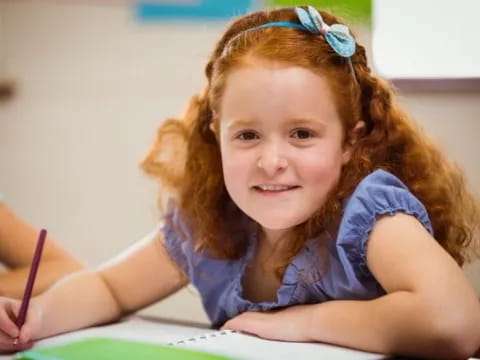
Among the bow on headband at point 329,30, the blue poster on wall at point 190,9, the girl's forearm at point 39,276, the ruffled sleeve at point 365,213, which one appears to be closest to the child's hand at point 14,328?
the girl's forearm at point 39,276

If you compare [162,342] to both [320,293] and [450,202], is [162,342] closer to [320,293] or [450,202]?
[320,293]

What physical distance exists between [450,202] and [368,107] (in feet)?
0.52

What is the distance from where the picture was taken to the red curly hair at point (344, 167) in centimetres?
107

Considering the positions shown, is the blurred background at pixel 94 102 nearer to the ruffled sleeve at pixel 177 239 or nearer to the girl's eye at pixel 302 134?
the ruffled sleeve at pixel 177 239

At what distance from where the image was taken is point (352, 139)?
3.63 feet

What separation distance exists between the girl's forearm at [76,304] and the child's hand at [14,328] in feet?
0.04

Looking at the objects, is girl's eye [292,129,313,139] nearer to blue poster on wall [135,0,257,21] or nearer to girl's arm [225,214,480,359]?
girl's arm [225,214,480,359]

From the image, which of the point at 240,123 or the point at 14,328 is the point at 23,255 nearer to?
the point at 14,328

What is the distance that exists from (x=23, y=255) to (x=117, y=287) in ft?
0.68

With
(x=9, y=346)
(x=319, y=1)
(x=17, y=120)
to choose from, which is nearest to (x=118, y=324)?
(x=9, y=346)

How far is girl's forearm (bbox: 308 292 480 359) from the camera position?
906 millimetres

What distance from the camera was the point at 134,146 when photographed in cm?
189

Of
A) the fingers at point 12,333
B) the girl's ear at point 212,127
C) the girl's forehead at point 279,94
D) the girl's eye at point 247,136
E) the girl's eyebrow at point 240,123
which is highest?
the girl's forehead at point 279,94

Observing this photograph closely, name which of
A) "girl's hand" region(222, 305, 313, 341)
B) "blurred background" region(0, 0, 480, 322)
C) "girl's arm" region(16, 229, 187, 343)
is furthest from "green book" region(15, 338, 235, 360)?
"blurred background" region(0, 0, 480, 322)
